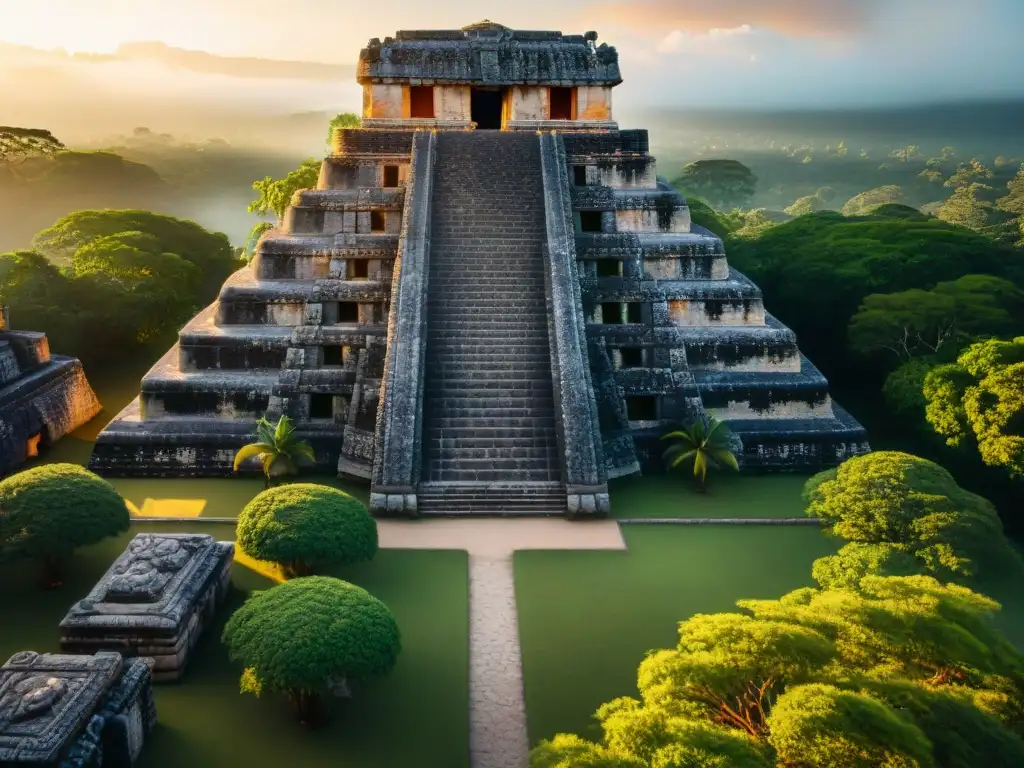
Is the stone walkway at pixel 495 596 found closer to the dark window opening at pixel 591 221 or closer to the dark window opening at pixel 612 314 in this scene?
the dark window opening at pixel 612 314

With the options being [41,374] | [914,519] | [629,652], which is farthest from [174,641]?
[41,374]

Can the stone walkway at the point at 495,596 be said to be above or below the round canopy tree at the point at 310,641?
below

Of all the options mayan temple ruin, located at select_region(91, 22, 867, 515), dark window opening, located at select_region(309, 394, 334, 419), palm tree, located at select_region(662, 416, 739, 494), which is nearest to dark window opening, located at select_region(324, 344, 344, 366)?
mayan temple ruin, located at select_region(91, 22, 867, 515)

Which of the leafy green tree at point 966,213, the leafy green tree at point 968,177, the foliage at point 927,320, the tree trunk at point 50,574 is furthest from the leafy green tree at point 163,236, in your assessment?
the leafy green tree at point 968,177

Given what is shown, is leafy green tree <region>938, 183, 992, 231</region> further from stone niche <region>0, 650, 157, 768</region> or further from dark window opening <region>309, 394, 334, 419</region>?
stone niche <region>0, 650, 157, 768</region>

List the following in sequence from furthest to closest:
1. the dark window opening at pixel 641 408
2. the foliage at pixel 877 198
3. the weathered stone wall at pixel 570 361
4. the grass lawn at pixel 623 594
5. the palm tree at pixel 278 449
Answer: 1. the foliage at pixel 877 198
2. the dark window opening at pixel 641 408
3. the palm tree at pixel 278 449
4. the weathered stone wall at pixel 570 361
5. the grass lawn at pixel 623 594

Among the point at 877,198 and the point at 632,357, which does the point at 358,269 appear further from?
the point at 877,198
